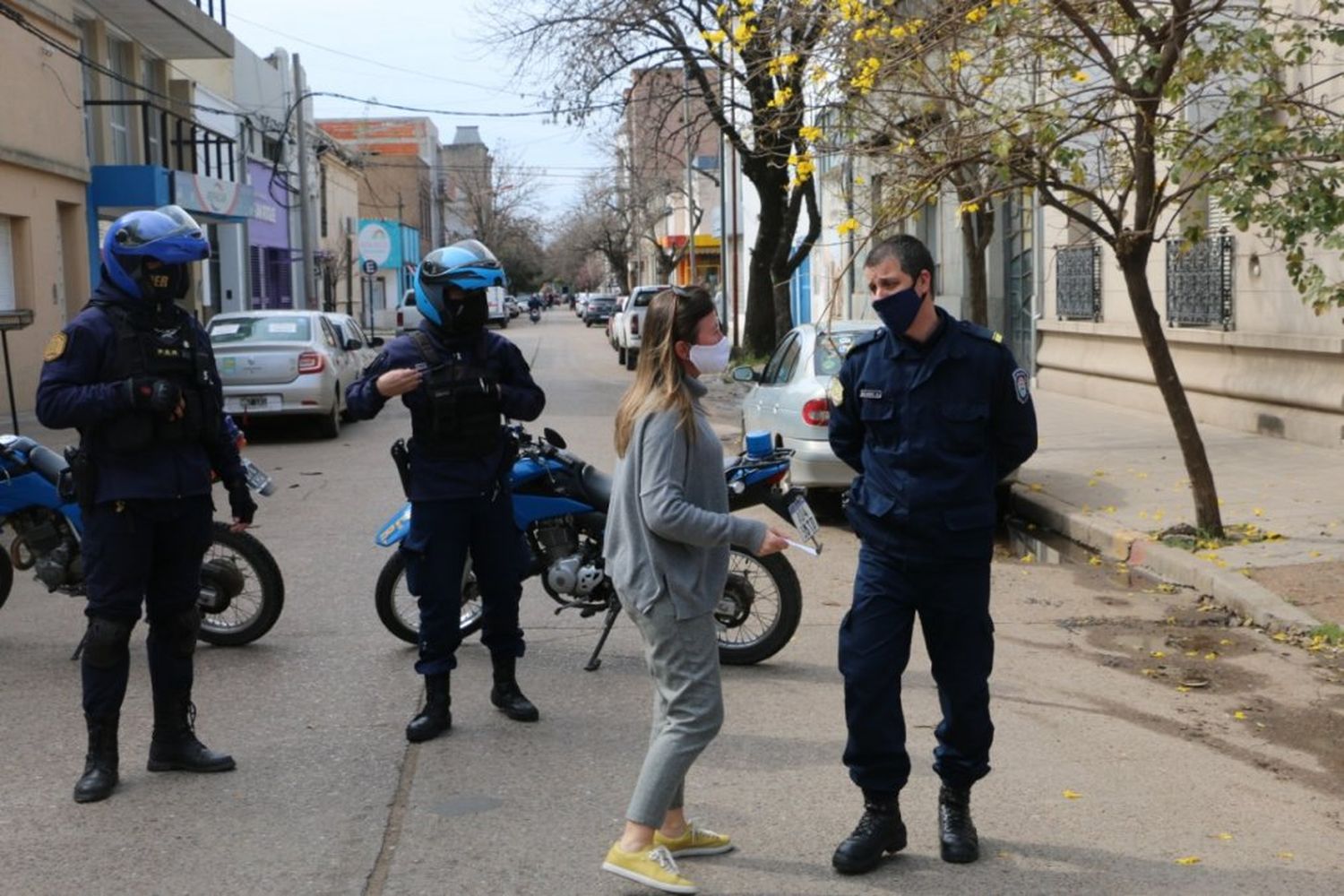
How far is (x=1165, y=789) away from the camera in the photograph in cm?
526

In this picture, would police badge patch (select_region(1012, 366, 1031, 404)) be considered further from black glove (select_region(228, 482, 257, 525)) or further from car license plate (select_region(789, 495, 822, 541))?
black glove (select_region(228, 482, 257, 525))

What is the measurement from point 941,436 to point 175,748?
9.93 feet

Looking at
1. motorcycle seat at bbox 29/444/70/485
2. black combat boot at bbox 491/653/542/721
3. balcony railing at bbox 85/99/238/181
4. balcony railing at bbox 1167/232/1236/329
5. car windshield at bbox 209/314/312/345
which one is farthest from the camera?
balcony railing at bbox 85/99/238/181

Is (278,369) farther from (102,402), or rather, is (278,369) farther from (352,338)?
(102,402)

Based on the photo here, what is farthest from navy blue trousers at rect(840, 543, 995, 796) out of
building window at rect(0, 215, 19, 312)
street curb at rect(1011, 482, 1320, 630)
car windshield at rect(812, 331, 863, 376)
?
building window at rect(0, 215, 19, 312)

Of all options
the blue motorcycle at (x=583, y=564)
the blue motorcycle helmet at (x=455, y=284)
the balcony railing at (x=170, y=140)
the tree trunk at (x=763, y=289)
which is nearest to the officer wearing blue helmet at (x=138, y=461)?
the blue motorcycle helmet at (x=455, y=284)

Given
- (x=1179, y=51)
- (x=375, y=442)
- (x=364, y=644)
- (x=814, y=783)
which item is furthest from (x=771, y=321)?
(x=814, y=783)

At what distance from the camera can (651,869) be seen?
4.24m

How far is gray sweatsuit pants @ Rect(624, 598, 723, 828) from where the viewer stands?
4305 mm

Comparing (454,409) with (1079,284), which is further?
(1079,284)

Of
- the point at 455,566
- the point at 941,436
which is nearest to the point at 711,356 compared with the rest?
the point at 941,436

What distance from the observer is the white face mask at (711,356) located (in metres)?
4.45

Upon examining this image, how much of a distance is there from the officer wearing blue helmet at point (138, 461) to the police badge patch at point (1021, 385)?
9.33 ft

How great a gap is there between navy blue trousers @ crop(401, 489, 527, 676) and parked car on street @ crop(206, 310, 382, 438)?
36.6 feet
